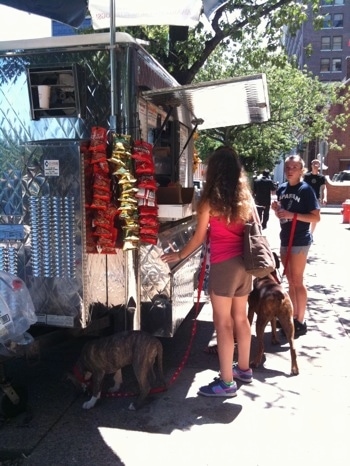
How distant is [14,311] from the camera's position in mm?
3250

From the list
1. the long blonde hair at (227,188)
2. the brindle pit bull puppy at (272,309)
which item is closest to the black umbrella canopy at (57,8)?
the long blonde hair at (227,188)

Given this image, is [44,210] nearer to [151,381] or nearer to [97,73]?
[97,73]

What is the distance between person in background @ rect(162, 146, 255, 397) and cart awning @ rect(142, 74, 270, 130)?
618 mm

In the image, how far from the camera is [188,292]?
15.0 feet

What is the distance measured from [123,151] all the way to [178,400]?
1941mm

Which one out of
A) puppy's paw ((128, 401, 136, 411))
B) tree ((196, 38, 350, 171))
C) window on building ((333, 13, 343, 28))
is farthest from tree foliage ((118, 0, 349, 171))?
window on building ((333, 13, 343, 28))

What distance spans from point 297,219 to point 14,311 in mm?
2852

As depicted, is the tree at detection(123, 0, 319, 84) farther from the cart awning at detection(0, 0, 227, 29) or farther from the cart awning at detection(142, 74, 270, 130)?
the cart awning at detection(0, 0, 227, 29)

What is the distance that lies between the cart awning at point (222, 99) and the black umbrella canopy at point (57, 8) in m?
1.07

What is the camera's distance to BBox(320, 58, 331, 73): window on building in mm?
60719

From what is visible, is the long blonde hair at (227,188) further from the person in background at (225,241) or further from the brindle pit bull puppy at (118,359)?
the brindle pit bull puppy at (118,359)

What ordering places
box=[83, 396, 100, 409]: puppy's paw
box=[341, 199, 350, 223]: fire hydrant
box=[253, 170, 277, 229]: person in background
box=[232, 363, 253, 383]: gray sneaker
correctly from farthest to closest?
1. box=[341, 199, 350, 223]: fire hydrant
2. box=[253, 170, 277, 229]: person in background
3. box=[232, 363, 253, 383]: gray sneaker
4. box=[83, 396, 100, 409]: puppy's paw

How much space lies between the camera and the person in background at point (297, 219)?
4.84 meters

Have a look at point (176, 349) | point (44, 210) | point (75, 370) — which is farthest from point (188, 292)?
point (44, 210)
